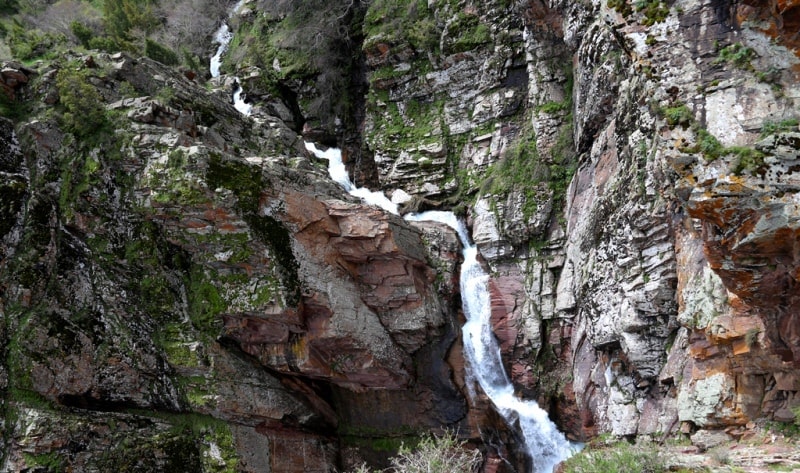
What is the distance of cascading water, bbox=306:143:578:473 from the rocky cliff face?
0.44 m

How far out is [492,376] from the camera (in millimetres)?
18922

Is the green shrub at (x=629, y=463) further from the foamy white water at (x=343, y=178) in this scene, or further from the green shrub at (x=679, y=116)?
the foamy white water at (x=343, y=178)

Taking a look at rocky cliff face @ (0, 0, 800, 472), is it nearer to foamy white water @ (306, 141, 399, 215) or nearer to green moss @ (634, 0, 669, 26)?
green moss @ (634, 0, 669, 26)

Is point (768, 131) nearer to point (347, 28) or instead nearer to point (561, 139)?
point (561, 139)

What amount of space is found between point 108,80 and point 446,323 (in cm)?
1439

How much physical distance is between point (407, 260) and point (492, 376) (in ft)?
17.5

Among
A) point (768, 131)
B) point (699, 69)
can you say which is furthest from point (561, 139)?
point (768, 131)

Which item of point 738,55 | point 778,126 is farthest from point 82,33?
point 778,126

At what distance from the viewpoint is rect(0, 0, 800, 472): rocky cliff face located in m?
9.67

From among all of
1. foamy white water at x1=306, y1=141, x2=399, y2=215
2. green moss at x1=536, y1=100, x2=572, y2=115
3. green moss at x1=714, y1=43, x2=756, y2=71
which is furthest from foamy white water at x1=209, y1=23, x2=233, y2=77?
green moss at x1=714, y1=43, x2=756, y2=71

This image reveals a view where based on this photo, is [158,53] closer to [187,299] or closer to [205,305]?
[187,299]

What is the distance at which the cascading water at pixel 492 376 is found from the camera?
699 inches

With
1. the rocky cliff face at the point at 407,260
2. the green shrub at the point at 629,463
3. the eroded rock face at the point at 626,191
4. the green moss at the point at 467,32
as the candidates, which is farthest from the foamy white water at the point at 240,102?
the green shrub at the point at 629,463

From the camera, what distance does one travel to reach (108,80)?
57.8 ft
